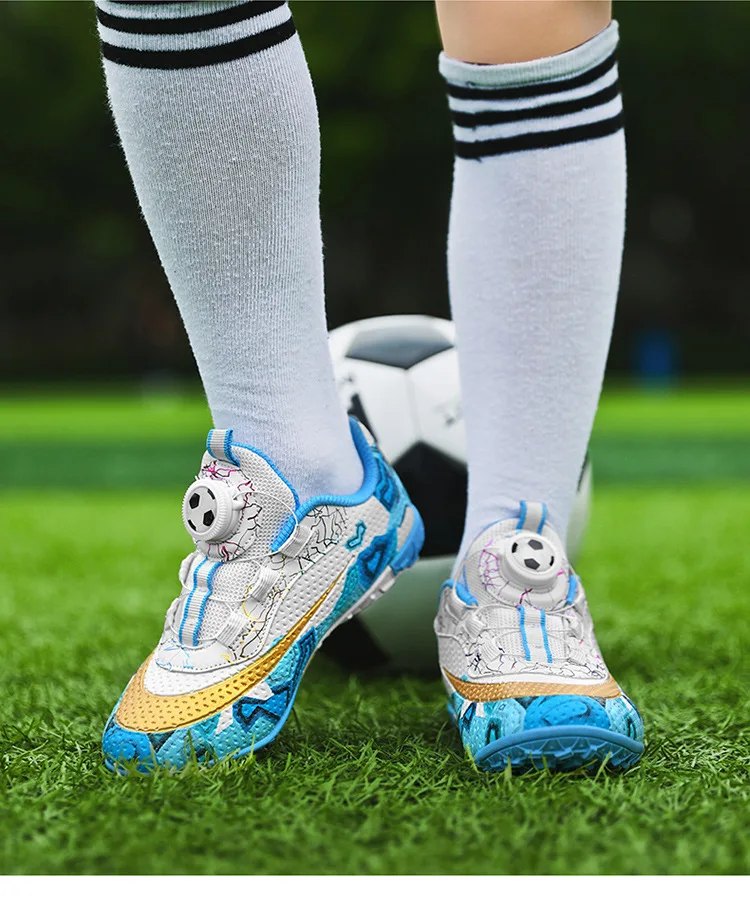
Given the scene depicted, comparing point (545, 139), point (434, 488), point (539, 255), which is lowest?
point (434, 488)

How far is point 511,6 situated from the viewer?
128 cm

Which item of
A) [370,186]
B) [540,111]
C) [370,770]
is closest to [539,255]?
[540,111]

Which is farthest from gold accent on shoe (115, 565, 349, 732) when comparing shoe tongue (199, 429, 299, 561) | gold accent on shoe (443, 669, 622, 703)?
gold accent on shoe (443, 669, 622, 703)

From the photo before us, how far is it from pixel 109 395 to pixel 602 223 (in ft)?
56.2

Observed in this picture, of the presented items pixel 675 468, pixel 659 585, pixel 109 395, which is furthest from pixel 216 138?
pixel 109 395

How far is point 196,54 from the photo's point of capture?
1.10 meters

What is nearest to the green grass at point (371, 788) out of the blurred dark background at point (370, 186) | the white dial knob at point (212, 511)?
the white dial knob at point (212, 511)

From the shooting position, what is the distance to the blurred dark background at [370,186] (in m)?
21.2

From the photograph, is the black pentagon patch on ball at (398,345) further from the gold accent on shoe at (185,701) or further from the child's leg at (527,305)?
the gold accent on shoe at (185,701)

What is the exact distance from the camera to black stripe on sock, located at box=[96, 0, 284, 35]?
3.60ft

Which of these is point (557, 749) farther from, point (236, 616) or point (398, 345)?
point (398, 345)

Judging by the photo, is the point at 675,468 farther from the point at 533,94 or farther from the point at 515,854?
the point at 515,854

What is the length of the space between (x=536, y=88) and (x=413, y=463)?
61 cm

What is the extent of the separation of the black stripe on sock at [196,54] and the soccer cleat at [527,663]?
1.86ft
